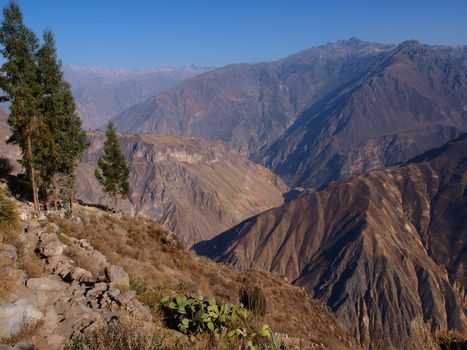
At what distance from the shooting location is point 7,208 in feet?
49.6

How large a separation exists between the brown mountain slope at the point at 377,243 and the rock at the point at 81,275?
10743 cm

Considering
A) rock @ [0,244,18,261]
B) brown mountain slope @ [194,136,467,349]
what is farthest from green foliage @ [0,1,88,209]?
brown mountain slope @ [194,136,467,349]

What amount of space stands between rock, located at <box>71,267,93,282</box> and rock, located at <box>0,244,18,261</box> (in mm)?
1823

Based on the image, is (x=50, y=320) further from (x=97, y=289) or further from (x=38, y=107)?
(x=38, y=107)

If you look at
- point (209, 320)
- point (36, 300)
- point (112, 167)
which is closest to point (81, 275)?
point (36, 300)

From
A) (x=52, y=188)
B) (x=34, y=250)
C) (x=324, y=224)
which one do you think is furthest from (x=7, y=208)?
(x=324, y=224)

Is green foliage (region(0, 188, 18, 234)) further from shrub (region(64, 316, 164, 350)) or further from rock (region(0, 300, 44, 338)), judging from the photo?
shrub (region(64, 316, 164, 350))

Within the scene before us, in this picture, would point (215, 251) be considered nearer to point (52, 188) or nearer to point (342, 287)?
point (342, 287)

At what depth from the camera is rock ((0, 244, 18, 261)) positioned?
12.2m

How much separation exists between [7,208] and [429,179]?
192286mm

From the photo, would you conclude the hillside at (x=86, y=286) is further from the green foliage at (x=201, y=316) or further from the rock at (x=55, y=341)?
the green foliage at (x=201, y=316)

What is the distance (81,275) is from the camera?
1333 cm

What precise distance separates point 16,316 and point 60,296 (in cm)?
232

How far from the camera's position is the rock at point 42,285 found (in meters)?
11.2
